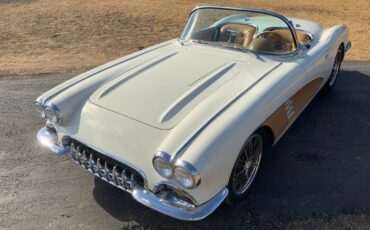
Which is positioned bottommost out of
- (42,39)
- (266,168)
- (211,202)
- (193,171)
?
(42,39)

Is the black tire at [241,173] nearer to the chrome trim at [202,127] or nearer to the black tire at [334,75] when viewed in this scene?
the chrome trim at [202,127]

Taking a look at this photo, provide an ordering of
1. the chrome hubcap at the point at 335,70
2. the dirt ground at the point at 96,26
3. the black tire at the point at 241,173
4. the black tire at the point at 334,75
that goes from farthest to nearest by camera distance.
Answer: the dirt ground at the point at 96,26 < the chrome hubcap at the point at 335,70 < the black tire at the point at 334,75 < the black tire at the point at 241,173

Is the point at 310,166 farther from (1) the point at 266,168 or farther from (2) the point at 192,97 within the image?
(2) the point at 192,97

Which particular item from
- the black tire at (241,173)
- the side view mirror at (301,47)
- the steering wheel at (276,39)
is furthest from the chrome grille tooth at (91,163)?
the side view mirror at (301,47)

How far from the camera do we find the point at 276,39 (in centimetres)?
427

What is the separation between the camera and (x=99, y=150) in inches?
117

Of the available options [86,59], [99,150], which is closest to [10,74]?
[86,59]

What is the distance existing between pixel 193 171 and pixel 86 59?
223 inches

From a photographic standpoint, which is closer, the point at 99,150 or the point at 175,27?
the point at 99,150

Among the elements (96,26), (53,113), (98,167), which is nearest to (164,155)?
(98,167)

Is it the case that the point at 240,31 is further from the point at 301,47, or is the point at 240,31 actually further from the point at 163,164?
the point at 163,164

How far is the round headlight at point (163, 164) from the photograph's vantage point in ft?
8.60

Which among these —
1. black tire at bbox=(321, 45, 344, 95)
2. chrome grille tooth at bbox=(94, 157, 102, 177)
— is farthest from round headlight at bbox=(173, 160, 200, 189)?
black tire at bbox=(321, 45, 344, 95)

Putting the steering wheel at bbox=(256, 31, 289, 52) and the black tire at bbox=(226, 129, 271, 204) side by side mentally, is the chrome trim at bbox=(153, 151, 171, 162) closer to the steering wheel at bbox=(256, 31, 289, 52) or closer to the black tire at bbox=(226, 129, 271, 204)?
the black tire at bbox=(226, 129, 271, 204)
